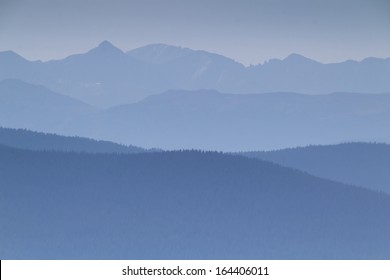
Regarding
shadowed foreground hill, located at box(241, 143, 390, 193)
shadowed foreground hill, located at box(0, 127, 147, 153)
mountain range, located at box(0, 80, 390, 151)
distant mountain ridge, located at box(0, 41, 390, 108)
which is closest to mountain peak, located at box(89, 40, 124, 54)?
distant mountain ridge, located at box(0, 41, 390, 108)

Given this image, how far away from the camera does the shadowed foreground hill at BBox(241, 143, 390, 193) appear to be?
21.5ft

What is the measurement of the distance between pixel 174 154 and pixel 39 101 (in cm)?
134

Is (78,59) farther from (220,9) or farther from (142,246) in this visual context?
(142,246)

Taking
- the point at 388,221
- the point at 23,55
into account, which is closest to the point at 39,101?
the point at 23,55

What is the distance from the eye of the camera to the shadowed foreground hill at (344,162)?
258 inches

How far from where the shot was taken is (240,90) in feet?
22.9

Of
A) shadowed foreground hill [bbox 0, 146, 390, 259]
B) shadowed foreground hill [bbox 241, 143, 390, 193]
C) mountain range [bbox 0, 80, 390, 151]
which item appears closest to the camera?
shadowed foreground hill [bbox 0, 146, 390, 259]

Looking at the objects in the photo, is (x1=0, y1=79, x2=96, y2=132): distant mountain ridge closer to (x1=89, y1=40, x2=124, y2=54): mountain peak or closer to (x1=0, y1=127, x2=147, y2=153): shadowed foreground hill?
(x1=0, y1=127, x2=147, y2=153): shadowed foreground hill

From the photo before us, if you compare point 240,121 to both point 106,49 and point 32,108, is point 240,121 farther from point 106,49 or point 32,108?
point 32,108

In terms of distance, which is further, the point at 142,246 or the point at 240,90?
the point at 240,90

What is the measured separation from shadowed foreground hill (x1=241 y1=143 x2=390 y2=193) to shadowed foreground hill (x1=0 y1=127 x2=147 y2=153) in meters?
1.19

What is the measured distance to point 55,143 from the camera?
260 inches

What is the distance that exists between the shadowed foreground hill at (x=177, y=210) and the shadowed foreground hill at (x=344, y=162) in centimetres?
11

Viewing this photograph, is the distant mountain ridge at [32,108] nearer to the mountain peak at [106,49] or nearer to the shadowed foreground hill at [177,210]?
the shadowed foreground hill at [177,210]
